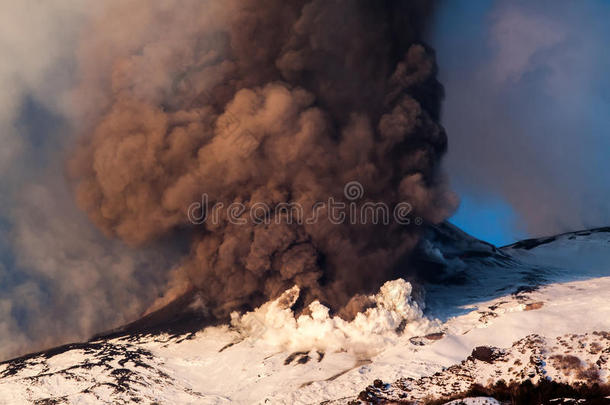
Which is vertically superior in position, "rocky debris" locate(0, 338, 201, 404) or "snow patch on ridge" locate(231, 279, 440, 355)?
"snow patch on ridge" locate(231, 279, 440, 355)

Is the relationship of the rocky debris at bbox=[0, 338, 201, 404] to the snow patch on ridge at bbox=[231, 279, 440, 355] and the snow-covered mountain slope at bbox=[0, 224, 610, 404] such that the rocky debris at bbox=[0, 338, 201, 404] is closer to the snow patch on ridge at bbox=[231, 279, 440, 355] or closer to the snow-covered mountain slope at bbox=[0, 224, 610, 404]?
the snow-covered mountain slope at bbox=[0, 224, 610, 404]

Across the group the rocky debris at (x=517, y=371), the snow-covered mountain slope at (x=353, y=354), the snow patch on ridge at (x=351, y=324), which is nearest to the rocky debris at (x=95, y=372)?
the snow-covered mountain slope at (x=353, y=354)

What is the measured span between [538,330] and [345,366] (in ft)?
32.8

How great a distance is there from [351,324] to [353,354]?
5.87 ft

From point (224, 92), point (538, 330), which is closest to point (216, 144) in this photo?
point (224, 92)

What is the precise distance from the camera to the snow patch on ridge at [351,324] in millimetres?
33062

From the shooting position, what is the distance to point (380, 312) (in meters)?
33.5

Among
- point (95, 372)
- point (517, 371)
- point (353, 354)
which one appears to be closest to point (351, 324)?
point (353, 354)

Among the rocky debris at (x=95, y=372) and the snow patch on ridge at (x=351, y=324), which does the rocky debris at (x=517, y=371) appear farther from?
the rocky debris at (x=95, y=372)

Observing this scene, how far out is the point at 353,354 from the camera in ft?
107

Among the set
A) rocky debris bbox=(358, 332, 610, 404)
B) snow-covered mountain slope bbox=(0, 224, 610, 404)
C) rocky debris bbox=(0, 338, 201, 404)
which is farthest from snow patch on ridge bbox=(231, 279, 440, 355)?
rocky debris bbox=(0, 338, 201, 404)

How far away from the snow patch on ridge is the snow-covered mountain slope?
60 mm

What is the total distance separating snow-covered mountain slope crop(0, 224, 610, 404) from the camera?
27703mm

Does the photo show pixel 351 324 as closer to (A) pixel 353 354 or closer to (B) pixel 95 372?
(A) pixel 353 354
